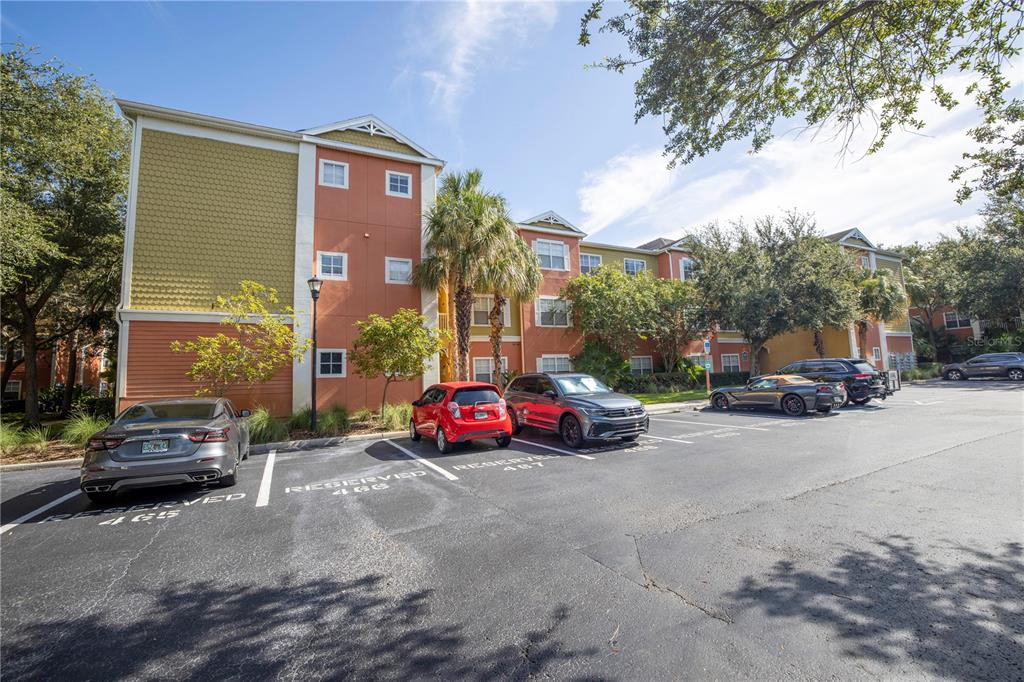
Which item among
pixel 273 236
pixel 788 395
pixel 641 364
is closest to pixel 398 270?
pixel 273 236

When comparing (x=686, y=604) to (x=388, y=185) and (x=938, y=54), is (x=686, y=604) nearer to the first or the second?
(x=938, y=54)

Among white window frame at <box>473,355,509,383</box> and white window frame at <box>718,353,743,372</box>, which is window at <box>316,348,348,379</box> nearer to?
white window frame at <box>473,355,509,383</box>

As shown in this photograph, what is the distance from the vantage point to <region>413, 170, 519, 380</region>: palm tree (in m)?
16.8

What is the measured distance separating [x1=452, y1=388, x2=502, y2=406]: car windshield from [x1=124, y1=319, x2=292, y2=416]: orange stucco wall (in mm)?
9292

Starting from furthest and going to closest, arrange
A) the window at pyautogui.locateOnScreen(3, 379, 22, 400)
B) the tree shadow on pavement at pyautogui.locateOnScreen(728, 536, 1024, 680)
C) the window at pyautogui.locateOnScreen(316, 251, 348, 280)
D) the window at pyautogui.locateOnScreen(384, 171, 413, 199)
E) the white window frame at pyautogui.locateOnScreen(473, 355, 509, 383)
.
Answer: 1. the window at pyautogui.locateOnScreen(3, 379, 22, 400)
2. the white window frame at pyautogui.locateOnScreen(473, 355, 509, 383)
3. the window at pyautogui.locateOnScreen(384, 171, 413, 199)
4. the window at pyautogui.locateOnScreen(316, 251, 348, 280)
5. the tree shadow on pavement at pyautogui.locateOnScreen(728, 536, 1024, 680)

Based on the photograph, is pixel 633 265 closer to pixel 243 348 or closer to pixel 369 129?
pixel 369 129

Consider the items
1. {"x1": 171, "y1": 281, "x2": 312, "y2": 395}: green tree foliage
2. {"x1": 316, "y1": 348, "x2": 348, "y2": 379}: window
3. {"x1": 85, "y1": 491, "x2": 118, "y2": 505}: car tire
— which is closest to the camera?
{"x1": 85, "y1": 491, "x2": 118, "y2": 505}: car tire

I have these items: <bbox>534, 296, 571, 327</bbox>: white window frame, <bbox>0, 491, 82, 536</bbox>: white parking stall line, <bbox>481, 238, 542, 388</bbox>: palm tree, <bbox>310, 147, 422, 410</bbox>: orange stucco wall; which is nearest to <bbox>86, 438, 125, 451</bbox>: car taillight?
<bbox>0, 491, 82, 536</bbox>: white parking stall line

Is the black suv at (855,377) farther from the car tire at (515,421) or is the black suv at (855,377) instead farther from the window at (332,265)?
the window at (332,265)

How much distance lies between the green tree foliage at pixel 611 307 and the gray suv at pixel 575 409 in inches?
472

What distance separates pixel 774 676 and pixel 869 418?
14348 mm

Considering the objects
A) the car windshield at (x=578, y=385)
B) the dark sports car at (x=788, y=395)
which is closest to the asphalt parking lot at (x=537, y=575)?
the car windshield at (x=578, y=385)

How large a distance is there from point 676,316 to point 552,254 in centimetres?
824

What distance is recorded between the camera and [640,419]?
996 cm
